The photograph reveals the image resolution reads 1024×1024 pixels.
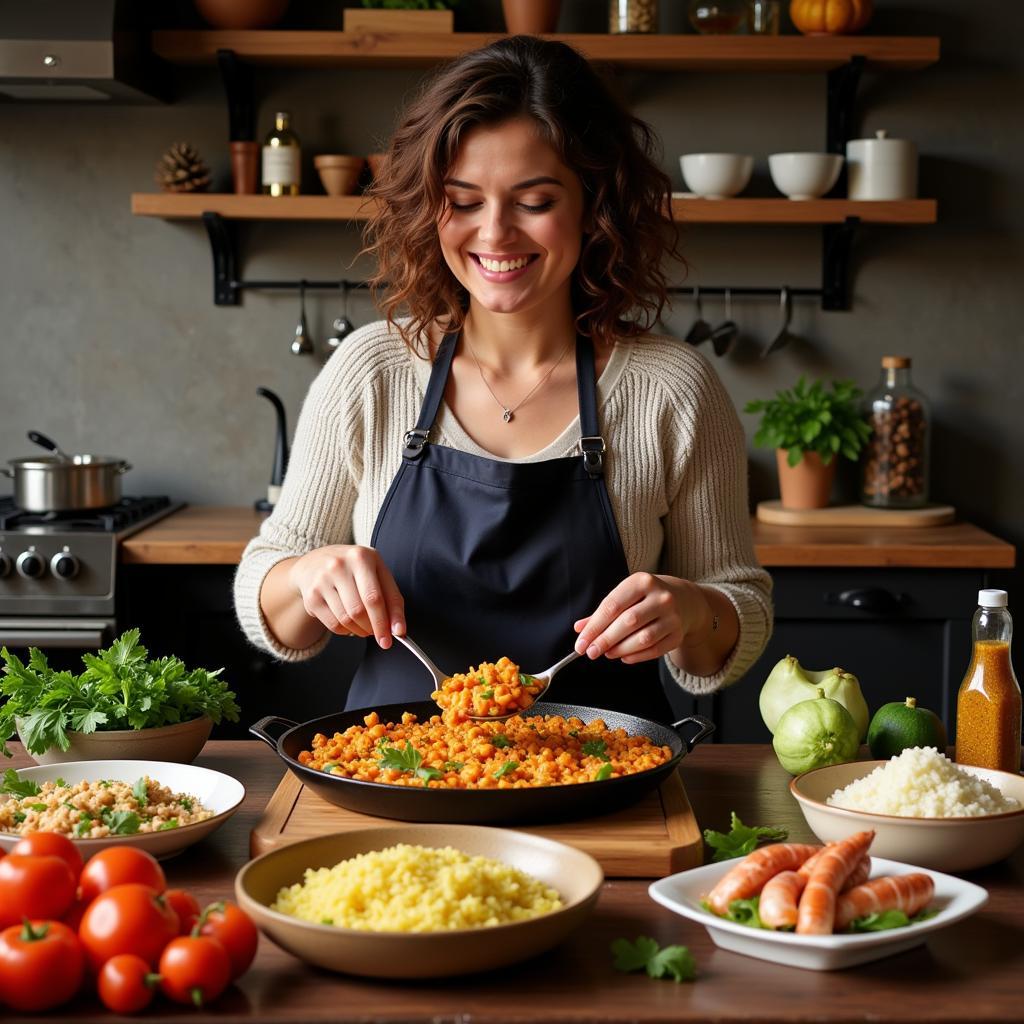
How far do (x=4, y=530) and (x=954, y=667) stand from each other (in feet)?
7.83

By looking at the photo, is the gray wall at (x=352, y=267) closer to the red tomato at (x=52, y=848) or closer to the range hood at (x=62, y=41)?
the range hood at (x=62, y=41)

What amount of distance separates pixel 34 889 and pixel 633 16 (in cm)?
316

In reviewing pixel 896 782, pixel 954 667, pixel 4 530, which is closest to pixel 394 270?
pixel 896 782

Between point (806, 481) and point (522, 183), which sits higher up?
point (522, 183)

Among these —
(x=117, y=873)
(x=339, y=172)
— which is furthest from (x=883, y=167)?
(x=117, y=873)

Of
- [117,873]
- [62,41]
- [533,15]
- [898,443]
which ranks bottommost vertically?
[117,873]

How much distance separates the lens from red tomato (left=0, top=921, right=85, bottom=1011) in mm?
1058

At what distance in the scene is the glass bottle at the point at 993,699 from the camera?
1.66 m

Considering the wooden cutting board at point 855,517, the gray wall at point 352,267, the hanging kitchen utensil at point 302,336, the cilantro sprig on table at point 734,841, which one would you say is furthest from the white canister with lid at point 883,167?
the cilantro sprig on table at point 734,841

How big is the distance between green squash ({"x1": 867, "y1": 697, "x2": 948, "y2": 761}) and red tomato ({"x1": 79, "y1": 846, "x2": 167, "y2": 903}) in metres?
0.94

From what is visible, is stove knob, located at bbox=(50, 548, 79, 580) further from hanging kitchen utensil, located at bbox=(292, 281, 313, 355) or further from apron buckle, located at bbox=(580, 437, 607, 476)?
apron buckle, located at bbox=(580, 437, 607, 476)

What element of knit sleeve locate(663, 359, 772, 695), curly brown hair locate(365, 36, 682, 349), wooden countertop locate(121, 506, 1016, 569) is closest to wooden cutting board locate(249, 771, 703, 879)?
knit sleeve locate(663, 359, 772, 695)

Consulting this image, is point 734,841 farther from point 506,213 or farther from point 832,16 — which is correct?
point 832,16

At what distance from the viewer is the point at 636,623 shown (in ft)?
5.77
